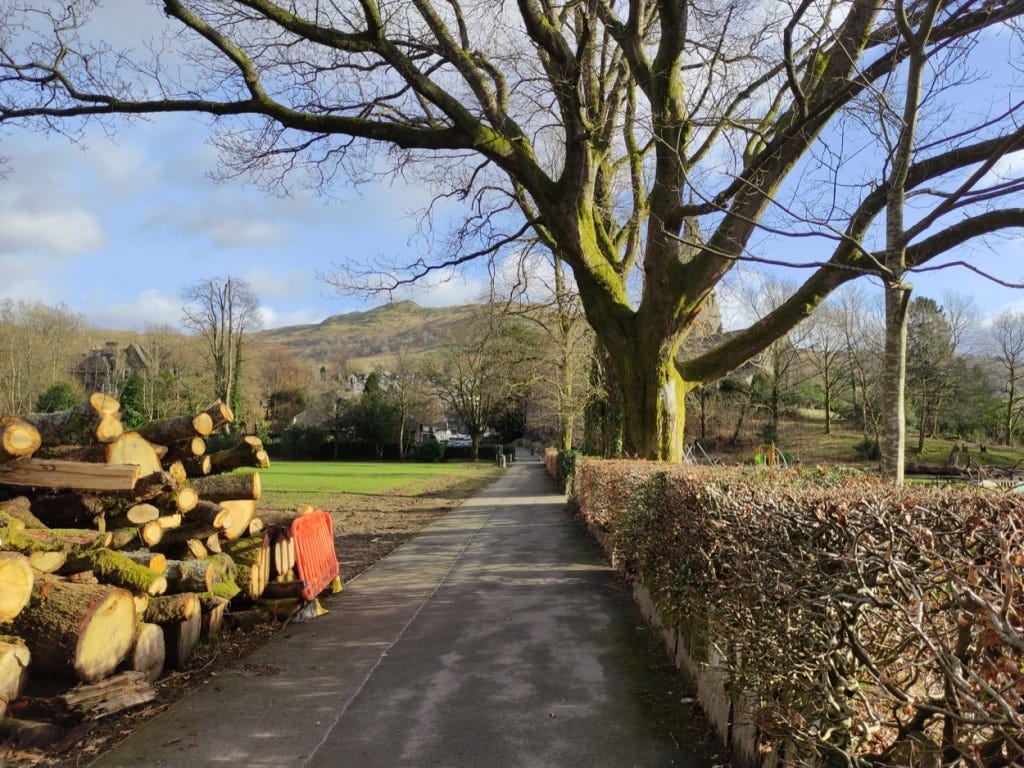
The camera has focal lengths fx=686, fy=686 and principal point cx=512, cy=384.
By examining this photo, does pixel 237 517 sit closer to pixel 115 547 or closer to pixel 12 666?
pixel 115 547

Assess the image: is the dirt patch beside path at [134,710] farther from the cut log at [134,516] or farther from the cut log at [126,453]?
the cut log at [126,453]

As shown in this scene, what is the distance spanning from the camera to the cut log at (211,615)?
6273 mm

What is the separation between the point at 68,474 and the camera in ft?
20.8

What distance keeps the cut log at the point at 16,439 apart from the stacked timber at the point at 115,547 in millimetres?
12

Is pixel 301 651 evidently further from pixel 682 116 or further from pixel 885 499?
pixel 682 116

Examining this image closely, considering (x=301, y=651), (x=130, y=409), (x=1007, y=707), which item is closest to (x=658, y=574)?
(x=301, y=651)

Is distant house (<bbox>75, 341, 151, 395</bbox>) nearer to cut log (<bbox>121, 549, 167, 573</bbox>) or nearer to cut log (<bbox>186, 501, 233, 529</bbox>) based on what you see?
cut log (<bbox>186, 501, 233, 529</bbox>)

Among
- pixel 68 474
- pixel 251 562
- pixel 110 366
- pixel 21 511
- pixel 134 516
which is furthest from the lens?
pixel 110 366

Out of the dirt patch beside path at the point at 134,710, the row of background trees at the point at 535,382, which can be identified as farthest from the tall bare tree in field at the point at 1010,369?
the dirt patch beside path at the point at 134,710

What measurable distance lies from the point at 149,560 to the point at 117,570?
0.34 metres

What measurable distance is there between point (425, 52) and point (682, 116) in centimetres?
428

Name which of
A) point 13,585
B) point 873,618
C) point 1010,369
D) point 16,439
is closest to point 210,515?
point 16,439

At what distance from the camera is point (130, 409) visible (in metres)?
48.4

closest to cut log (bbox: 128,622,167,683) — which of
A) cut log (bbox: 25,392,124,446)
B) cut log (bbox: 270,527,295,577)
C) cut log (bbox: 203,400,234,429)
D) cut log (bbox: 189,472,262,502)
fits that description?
cut log (bbox: 270,527,295,577)
